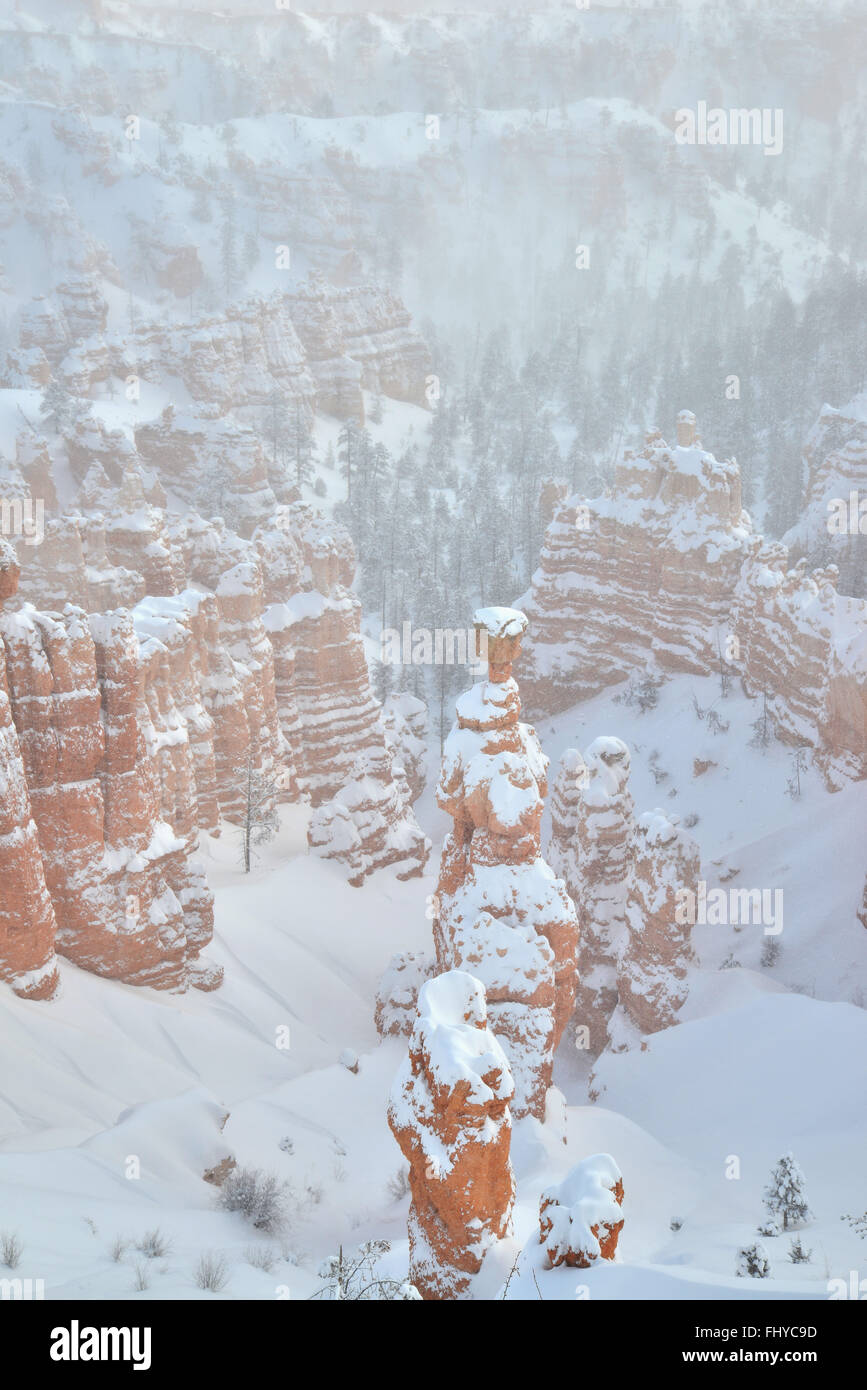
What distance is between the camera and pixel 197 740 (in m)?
30.9

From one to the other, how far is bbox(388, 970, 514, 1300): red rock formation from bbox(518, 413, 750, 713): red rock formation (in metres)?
30.7

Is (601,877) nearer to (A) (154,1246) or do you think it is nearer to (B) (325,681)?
(B) (325,681)

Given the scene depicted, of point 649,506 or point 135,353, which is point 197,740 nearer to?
point 649,506

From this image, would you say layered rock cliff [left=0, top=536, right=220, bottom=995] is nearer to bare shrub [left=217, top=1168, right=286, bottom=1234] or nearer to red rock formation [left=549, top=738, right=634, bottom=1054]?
bare shrub [left=217, top=1168, right=286, bottom=1234]

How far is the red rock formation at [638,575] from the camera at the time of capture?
41312 millimetres

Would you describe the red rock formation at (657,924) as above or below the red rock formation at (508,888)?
below

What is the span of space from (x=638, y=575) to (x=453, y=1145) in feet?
116

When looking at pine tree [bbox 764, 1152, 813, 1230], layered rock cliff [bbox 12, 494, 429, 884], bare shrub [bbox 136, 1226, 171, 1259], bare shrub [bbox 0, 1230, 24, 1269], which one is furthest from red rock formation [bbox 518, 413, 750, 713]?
bare shrub [bbox 0, 1230, 24, 1269]

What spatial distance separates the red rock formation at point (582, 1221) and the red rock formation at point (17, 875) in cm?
1212

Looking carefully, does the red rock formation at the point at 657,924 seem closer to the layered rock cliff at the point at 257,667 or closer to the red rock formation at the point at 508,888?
the red rock formation at the point at 508,888

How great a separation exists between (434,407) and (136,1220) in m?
84.6

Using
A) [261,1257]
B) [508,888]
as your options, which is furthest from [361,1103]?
[261,1257]

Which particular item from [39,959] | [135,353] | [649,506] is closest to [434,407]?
[135,353]

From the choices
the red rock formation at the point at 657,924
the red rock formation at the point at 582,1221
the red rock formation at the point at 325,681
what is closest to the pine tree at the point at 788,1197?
the red rock formation at the point at 582,1221
